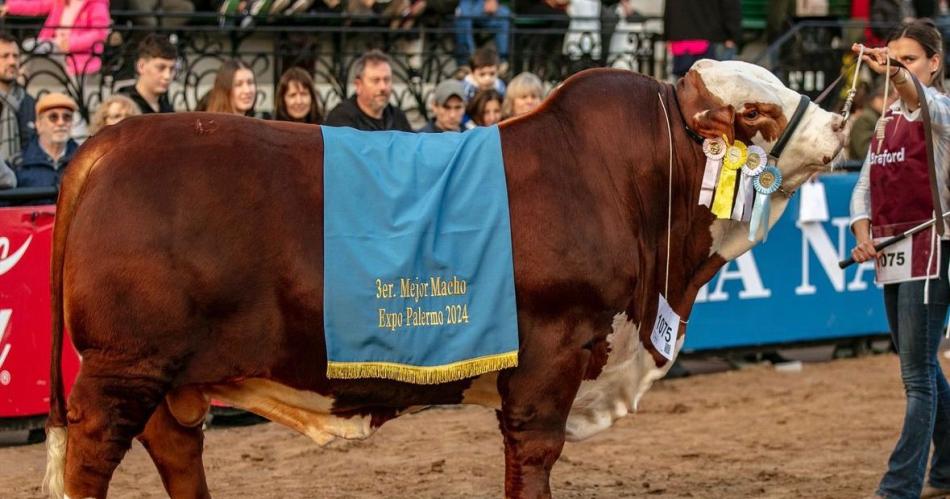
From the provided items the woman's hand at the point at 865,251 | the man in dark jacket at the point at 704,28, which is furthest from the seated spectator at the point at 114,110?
the man in dark jacket at the point at 704,28

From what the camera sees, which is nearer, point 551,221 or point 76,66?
point 551,221

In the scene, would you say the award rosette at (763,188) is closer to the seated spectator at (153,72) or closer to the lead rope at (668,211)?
the lead rope at (668,211)

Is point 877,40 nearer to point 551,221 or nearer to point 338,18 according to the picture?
point 338,18

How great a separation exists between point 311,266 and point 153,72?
14.7ft

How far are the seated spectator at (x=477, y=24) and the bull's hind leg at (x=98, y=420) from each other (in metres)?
7.39

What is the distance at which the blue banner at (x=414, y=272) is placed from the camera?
4.94 meters

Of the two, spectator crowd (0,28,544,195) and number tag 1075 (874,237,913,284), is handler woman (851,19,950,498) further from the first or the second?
spectator crowd (0,28,544,195)

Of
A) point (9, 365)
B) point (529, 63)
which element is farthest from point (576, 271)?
point (529, 63)

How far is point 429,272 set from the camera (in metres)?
5.02

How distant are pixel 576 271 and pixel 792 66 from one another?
357 inches

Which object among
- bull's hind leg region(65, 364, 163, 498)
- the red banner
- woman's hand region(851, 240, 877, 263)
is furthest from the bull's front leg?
the red banner

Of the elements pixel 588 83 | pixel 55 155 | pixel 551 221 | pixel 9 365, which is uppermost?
pixel 588 83

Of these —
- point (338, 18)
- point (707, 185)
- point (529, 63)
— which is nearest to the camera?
point (707, 185)

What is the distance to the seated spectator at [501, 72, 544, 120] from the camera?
9547mm
